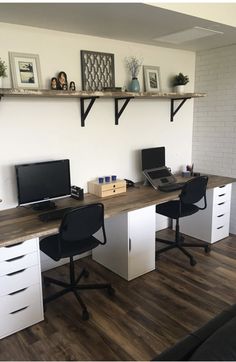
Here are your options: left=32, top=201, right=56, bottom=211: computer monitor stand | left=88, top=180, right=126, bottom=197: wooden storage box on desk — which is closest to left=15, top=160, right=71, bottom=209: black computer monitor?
left=32, top=201, right=56, bottom=211: computer monitor stand

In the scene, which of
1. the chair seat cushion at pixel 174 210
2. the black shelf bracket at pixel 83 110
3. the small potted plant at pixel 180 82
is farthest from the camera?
the small potted plant at pixel 180 82

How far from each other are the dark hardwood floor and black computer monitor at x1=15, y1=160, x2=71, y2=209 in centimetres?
82

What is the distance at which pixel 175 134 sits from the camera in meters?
3.95

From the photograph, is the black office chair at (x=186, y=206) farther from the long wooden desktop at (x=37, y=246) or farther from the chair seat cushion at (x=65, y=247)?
the chair seat cushion at (x=65, y=247)

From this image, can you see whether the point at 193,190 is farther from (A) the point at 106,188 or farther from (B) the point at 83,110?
(B) the point at 83,110

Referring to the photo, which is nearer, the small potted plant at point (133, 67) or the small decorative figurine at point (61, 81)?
the small decorative figurine at point (61, 81)

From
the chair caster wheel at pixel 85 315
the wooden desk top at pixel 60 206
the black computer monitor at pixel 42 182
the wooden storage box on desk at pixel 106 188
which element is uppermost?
the black computer monitor at pixel 42 182

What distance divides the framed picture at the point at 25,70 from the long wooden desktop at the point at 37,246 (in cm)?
105

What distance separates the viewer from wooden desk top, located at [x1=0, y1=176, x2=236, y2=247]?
2119 mm

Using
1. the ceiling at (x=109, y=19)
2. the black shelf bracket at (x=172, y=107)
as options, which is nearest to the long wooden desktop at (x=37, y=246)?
the black shelf bracket at (x=172, y=107)

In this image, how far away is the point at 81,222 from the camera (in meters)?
2.26

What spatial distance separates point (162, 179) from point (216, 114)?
1.13m

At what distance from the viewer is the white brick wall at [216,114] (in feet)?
12.0

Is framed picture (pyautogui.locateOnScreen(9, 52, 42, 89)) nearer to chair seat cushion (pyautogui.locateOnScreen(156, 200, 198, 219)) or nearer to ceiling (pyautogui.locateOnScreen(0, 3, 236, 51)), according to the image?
ceiling (pyautogui.locateOnScreen(0, 3, 236, 51))
